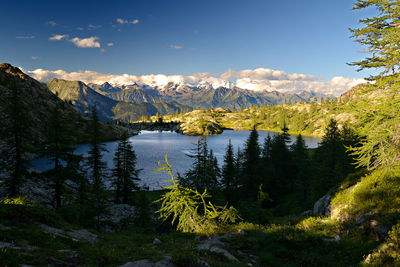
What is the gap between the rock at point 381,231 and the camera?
10250mm

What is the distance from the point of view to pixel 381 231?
10492mm

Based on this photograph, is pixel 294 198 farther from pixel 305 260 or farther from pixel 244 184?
pixel 305 260

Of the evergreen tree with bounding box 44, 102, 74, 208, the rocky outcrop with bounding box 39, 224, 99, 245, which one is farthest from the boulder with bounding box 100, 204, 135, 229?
the rocky outcrop with bounding box 39, 224, 99, 245

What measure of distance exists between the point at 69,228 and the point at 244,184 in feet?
111

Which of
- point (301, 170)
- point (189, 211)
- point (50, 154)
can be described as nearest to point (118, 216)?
point (50, 154)

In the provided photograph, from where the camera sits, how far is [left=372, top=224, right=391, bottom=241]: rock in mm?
10250

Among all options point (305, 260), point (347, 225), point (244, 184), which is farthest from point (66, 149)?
point (244, 184)

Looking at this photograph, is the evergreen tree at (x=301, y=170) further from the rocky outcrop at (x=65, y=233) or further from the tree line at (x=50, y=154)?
the rocky outcrop at (x=65, y=233)

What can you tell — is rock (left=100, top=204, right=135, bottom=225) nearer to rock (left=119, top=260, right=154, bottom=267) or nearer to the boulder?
the boulder

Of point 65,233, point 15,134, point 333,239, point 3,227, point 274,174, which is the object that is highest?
point 15,134

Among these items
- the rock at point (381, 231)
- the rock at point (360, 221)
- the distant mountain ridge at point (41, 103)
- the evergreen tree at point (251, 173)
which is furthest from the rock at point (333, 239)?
the distant mountain ridge at point (41, 103)

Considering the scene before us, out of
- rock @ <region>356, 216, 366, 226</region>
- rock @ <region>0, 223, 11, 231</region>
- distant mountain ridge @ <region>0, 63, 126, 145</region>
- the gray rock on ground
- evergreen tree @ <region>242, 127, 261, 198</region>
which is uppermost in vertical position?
distant mountain ridge @ <region>0, 63, 126, 145</region>

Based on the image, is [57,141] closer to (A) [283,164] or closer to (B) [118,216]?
(B) [118,216]

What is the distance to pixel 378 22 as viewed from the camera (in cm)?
1647
